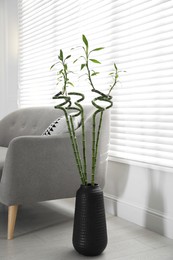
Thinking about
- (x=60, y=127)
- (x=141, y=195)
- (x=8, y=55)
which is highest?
(x=8, y=55)

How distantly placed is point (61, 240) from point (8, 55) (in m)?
2.94

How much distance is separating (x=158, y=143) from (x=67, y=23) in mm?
1683

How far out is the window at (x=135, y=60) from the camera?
228cm

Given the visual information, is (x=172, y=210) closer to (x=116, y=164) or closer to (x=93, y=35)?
(x=116, y=164)

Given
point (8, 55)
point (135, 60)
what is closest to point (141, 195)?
point (135, 60)

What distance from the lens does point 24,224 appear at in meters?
2.53

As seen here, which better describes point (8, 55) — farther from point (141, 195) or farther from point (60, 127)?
point (141, 195)

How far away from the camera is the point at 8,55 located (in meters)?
4.56

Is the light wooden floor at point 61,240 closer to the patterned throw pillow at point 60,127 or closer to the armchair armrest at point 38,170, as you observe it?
the armchair armrest at point 38,170

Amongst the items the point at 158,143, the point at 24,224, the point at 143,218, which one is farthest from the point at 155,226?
the point at 24,224

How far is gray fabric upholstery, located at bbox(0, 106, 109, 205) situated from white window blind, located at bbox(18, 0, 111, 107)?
2.06ft

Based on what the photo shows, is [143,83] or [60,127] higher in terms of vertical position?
[143,83]

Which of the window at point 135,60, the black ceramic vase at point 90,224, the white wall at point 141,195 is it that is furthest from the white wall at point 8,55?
the black ceramic vase at point 90,224

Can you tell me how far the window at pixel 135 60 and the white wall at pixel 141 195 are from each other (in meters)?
→ 0.09
